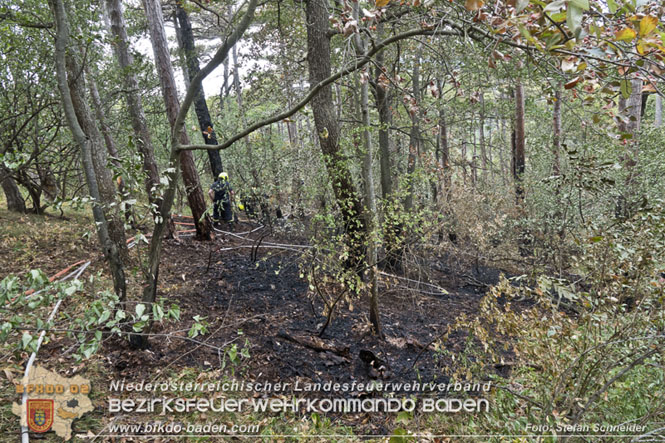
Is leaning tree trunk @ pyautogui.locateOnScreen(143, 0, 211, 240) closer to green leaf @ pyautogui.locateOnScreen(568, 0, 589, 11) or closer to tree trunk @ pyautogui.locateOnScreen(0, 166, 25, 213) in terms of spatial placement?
tree trunk @ pyautogui.locateOnScreen(0, 166, 25, 213)

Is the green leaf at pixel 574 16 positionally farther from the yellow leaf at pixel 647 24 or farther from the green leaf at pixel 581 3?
the yellow leaf at pixel 647 24

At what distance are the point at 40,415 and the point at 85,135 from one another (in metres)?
2.14

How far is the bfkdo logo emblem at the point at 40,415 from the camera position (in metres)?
2.29

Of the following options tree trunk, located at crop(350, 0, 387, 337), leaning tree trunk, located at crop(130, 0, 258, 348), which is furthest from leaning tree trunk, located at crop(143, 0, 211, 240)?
tree trunk, located at crop(350, 0, 387, 337)

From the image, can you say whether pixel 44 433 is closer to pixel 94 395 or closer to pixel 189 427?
pixel 94 395

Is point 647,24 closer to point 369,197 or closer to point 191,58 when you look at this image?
point 369,197

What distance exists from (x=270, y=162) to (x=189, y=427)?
316 inches

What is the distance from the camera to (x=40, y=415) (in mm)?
2332


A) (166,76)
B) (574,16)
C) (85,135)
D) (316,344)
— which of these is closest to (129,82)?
(166,76)

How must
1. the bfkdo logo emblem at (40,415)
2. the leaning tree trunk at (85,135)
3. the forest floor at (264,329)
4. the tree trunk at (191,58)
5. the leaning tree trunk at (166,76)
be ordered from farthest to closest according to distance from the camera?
1. the tree trunk at (191,58)
2. the leaning tree trunk at (166,76)
3. the forest floor at (264,329)
4. the leaning tree trunk at (85,135)
5. the bfkdo logo emblem at (40,415)

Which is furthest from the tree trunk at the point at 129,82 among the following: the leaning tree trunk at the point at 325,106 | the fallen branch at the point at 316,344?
the fallen branch at the point at 316,344

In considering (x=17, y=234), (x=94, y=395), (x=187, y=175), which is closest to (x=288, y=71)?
(x=187, y=175)

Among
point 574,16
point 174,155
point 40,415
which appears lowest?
point 40,415

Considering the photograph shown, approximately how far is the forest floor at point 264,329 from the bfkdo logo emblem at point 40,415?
348 millimetres
